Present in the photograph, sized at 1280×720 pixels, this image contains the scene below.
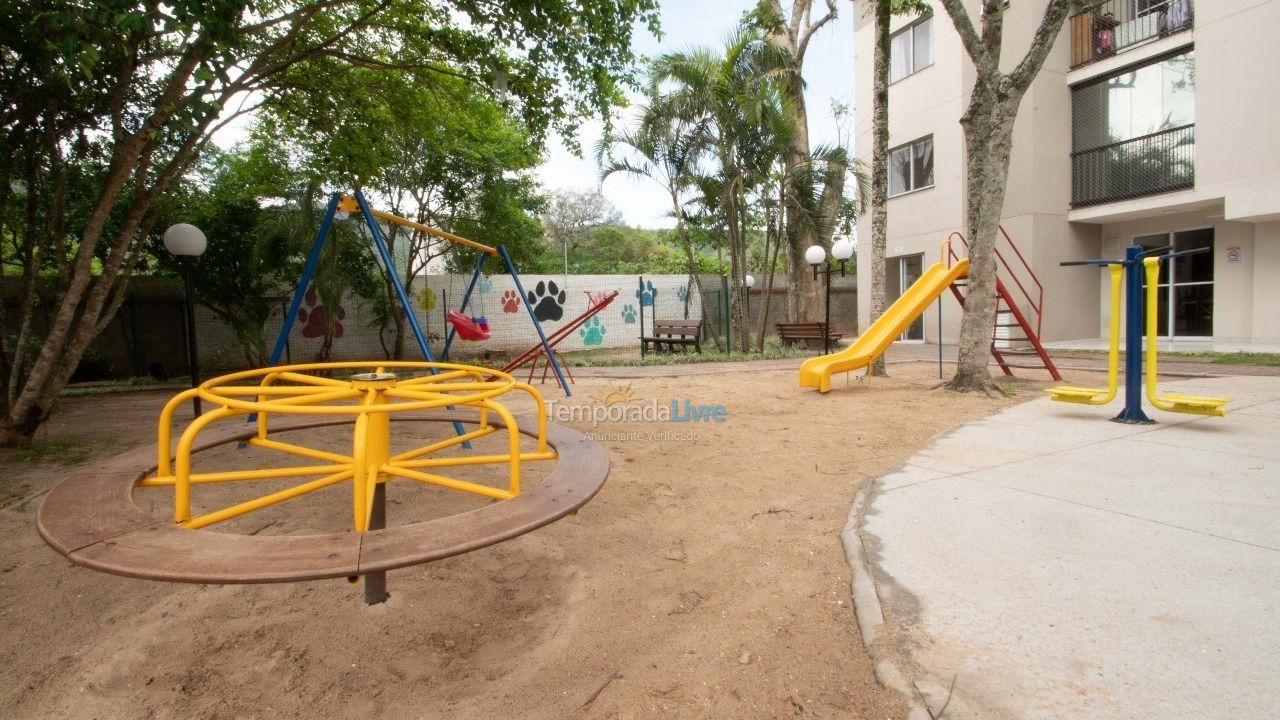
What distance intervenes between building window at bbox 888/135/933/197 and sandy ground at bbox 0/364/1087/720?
1338 centimetres

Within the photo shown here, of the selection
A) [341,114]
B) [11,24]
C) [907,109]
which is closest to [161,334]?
[341,114]

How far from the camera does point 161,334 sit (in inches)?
448

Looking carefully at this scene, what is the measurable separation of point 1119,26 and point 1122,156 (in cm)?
294

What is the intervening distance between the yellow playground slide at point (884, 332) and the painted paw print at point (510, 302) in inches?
339

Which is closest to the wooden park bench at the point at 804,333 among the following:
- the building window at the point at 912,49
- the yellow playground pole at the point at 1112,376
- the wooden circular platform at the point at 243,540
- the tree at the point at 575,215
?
the building window at the point at 912,49

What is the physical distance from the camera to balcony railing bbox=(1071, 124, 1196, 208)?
11.5 m

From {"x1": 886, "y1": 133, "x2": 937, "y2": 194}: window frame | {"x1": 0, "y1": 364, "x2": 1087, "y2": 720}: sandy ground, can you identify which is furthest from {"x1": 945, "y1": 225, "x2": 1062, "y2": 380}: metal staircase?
{"x1": 0, "y1": 364, "x2": 1087, "y2": 720}: sandy ground

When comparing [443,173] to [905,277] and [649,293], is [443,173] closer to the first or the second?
[649,293]

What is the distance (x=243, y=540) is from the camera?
1.41 m

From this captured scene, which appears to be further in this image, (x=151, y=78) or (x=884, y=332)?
(x=884, y=332)

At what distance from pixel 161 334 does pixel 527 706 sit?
519 inches

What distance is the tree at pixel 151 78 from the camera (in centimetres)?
322

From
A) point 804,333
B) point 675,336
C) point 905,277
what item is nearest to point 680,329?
point 675,336

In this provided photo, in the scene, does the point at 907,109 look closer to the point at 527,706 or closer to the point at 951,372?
the point at 951,372
